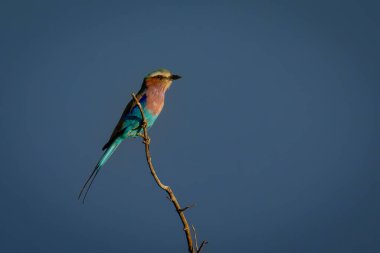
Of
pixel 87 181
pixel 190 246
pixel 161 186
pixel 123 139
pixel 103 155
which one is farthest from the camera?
pixel 123 139

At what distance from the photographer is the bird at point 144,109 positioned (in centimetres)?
548

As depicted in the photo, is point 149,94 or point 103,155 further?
point 149,94

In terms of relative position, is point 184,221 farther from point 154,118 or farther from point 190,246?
point 154,118

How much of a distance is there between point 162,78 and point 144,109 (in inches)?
17.8

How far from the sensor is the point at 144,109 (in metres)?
5.71

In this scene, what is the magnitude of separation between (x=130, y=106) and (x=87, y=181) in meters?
1.57

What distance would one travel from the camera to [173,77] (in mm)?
5820

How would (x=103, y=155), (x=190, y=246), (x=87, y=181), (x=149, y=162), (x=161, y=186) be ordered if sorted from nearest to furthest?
(x=190, y=246), (x=161, y=186), (x=149, y=162), (x=87, y=181), (x=103, y=155)

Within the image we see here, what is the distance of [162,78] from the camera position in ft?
19.1

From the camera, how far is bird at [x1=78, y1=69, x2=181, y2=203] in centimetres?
548

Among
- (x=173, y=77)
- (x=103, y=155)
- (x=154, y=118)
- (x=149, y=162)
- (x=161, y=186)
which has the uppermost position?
(x=173, y=77)

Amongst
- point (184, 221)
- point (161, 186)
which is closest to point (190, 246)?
point (184, 221)

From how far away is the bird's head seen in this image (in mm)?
5805

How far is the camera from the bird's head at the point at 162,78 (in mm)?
5805
